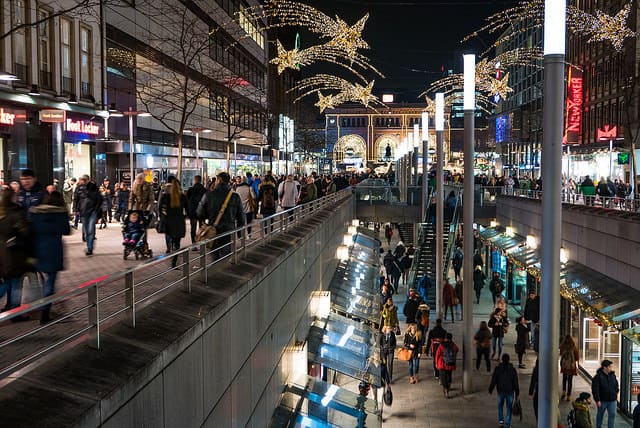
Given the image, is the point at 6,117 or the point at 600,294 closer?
the point at 600,294

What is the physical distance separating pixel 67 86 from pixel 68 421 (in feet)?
86.0

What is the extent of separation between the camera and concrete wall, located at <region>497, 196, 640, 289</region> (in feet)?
54.7

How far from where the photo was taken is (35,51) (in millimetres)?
25797

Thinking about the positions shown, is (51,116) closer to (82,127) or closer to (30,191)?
(82,127)

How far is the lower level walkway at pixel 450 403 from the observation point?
1678cm

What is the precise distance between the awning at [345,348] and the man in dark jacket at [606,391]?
15.0ft

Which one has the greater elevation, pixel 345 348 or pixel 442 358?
pixel 345 348

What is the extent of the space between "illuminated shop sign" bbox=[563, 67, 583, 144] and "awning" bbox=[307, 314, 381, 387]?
147 feet

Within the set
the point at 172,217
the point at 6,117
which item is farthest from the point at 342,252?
the point at 172,217

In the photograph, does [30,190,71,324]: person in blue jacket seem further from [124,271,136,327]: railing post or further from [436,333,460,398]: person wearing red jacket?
[436,333,460,398]: person wearing red jacket

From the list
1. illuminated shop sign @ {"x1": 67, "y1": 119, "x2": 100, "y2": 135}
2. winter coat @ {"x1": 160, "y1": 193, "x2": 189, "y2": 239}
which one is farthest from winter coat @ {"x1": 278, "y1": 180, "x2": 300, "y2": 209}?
illuminated shop sign @ {"x1": 67, "y1": 119, "x2": 100, "y2": 135}

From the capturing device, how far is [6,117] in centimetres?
2495

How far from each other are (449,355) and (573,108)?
47.1 meters

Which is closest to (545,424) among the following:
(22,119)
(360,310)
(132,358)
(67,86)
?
(132,358)
